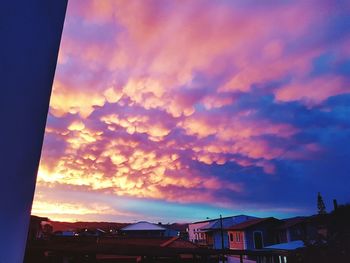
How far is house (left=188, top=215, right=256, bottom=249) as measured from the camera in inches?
1003

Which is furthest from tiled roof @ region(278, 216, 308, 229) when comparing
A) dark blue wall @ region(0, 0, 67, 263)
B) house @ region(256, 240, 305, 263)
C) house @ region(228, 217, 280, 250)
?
dark blue wall @ region(0, 0, 67, 263)

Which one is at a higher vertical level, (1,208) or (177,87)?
(177,87)

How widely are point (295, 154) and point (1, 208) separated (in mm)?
10198

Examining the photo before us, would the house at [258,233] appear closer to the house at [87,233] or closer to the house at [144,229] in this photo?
the house at [144,229]

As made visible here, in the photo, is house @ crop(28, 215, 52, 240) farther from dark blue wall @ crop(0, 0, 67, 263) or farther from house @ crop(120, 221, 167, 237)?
house @ crop(120, 221, 167, 237)

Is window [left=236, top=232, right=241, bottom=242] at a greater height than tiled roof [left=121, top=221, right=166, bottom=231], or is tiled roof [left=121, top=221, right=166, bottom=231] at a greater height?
tiled roof [left=121, top=221, right=166, bottom=231]

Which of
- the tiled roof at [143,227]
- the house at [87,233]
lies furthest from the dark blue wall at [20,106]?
the tiled roof at [143,227]

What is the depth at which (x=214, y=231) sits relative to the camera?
26406mm

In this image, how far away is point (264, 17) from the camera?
13.8 ft

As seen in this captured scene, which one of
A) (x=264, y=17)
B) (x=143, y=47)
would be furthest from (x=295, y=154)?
(x=143, y=47)

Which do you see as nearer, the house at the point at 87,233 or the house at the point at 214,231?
the house at the point at 87,233

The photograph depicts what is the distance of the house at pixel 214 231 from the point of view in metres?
25.5

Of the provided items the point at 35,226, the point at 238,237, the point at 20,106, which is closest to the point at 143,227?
the point at 238,237

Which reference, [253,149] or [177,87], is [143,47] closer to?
[177,87]
